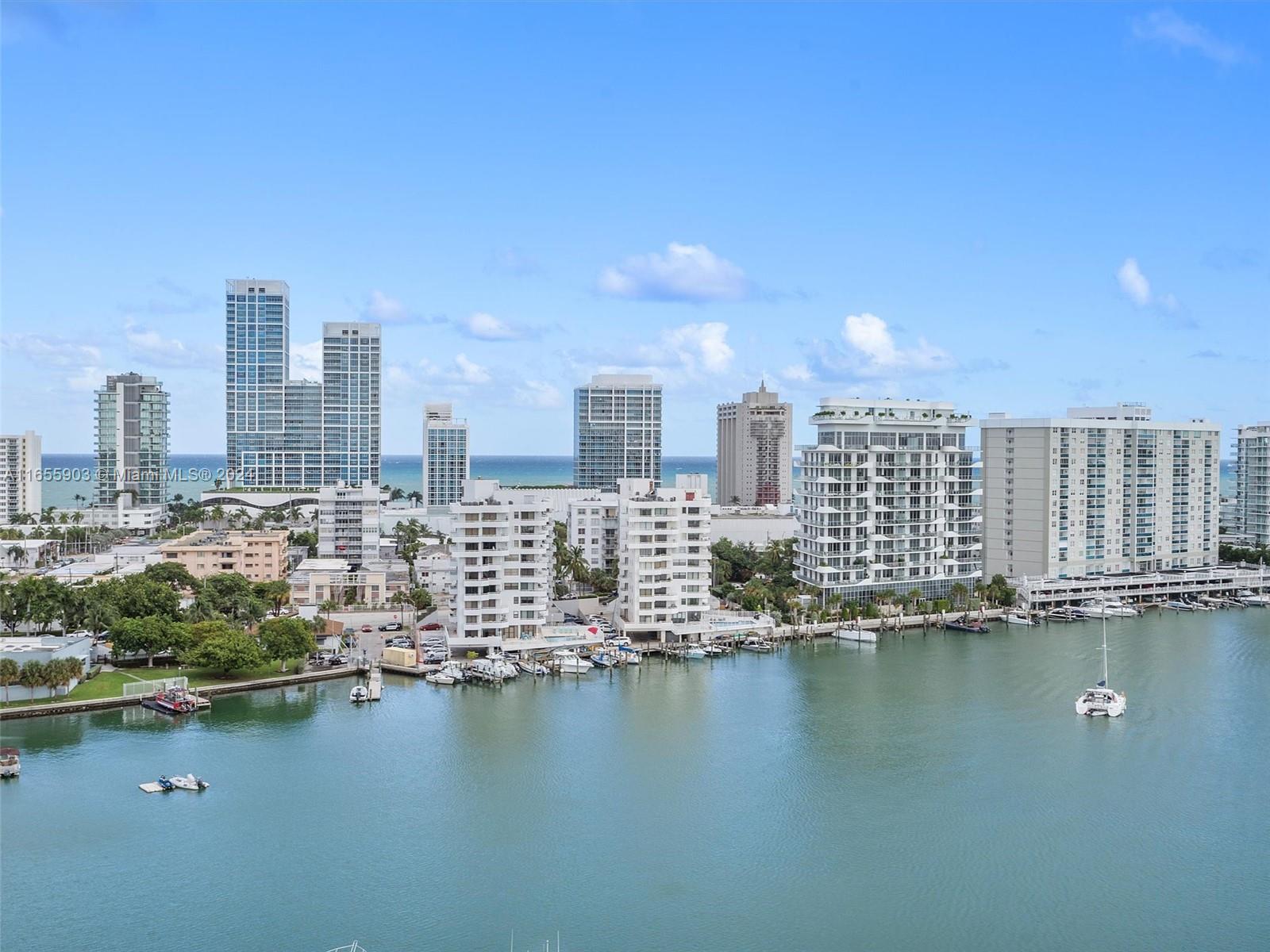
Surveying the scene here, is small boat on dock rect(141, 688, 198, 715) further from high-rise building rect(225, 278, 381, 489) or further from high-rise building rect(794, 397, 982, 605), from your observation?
high-rise building rect(225, 278, 381, 489)

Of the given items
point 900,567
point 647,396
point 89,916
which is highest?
point 647,396

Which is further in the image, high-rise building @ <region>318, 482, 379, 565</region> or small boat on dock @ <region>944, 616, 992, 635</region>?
high-rise building @ <region>318, 482, 379, 565</region>

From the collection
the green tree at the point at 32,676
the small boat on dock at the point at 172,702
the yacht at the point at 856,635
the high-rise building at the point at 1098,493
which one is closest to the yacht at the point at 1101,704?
the yacht at the point at 856,635

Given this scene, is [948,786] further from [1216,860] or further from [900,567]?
[900,567]

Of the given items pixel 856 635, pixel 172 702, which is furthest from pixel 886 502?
pixel 172 702

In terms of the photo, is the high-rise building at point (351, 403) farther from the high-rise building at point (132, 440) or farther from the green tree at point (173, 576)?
the green tree at point (173, 576)

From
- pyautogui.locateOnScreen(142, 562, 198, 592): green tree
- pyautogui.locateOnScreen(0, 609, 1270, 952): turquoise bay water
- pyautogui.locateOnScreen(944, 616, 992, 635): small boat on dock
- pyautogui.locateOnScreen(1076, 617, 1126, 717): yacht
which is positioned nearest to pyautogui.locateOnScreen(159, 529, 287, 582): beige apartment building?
pyautogui.locateOnScreen(142, 562, 198, 592): green tree

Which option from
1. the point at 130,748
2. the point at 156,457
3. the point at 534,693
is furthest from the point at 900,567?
the point at 156,457
